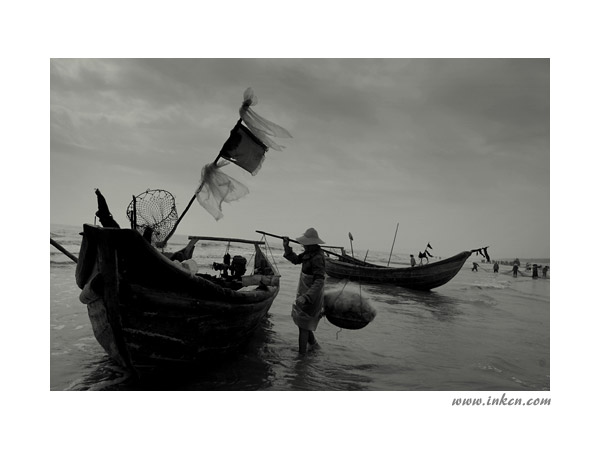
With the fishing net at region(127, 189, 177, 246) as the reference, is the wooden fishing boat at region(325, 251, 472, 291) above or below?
below

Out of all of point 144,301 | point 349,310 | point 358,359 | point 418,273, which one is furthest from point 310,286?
point 418,273

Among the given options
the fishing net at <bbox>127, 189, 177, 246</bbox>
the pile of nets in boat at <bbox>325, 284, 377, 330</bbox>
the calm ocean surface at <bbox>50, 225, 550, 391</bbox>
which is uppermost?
the fishing net at <bbox>127, 189, 177, 246</bbox>

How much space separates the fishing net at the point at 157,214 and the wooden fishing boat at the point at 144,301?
222 cm

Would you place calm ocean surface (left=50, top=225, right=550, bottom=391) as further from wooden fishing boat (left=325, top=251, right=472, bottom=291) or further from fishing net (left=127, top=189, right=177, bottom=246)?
wooden fishing boat (left=325, top=251, right=472, bottom=291)

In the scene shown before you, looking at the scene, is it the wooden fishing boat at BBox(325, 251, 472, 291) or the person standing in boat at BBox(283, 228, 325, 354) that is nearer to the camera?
the person standing in boat at BBox(283, 228, 325, 354)

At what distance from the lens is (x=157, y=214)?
634 cm

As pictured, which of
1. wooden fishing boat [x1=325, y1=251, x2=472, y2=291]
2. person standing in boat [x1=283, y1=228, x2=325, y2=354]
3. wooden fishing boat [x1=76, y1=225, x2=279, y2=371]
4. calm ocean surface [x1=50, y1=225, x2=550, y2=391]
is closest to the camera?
wooden fishing boat [x1=76, y1=225, x2=279, y2=371]

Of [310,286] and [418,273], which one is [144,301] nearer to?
[310,286]

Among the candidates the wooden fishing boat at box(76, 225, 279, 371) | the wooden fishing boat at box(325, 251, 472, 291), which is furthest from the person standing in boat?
the wooden fishing boat at box(325, 251, 472, 291)

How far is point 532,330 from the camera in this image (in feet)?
27.3

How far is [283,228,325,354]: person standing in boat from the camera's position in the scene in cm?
535

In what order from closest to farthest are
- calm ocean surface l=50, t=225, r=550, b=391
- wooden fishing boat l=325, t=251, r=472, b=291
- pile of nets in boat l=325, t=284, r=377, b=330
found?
calm ocean surface l=50, t=225, r=550, b=391, pile of nets in boat l=325, t=284, r=377, b=330, wooden fishing boat l=325, t=251, r=472, b=291

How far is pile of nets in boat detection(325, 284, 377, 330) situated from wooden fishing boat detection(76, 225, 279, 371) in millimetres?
1809

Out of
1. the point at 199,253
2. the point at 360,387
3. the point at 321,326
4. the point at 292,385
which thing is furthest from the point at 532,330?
the point at 199,253
